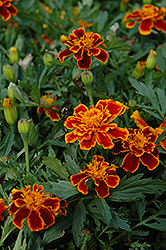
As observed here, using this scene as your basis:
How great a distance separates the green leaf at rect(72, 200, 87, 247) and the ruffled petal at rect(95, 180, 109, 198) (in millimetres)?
78

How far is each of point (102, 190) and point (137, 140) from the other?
20 cm

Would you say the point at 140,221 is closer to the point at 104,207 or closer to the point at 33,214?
the point at 104,207

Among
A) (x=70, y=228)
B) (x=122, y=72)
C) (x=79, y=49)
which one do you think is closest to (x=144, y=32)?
(x=122, y=72)

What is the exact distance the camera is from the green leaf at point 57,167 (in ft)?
2.91

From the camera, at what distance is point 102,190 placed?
0.84 m

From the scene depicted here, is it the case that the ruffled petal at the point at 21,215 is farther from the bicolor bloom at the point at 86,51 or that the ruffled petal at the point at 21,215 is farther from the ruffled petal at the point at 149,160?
the bicolor bloom at the point at 86,51

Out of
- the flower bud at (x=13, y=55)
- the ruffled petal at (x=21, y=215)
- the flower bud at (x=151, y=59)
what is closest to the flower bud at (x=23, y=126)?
the ruffled petal at (x=21, y=215)

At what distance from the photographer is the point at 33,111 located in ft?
4.14

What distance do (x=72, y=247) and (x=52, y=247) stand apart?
0.08m

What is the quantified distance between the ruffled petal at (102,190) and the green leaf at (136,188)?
0.05 meters

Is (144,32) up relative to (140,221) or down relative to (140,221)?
up

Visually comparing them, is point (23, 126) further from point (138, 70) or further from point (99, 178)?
point (138, 70)

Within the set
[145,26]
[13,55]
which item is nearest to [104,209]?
[13,55]

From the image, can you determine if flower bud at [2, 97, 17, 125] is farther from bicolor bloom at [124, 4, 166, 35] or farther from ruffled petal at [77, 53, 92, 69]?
bicolor bloom at [124, 4, 166, 35]
